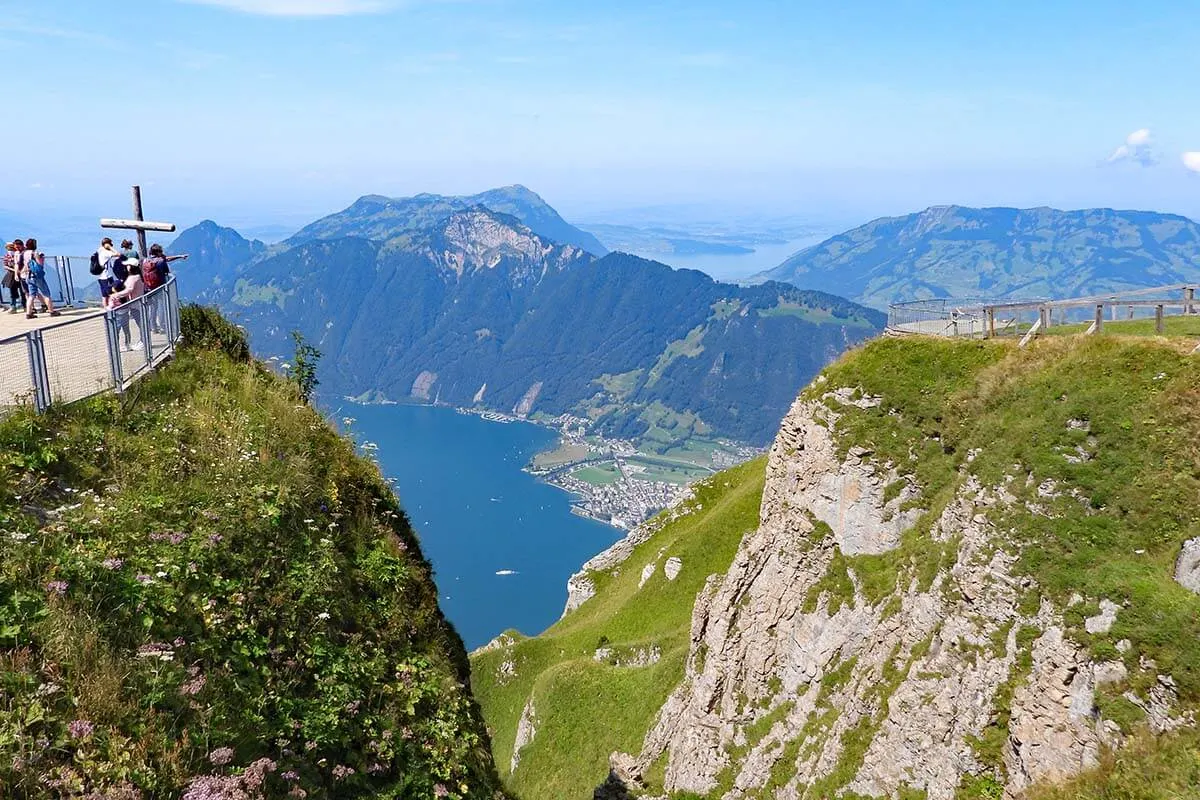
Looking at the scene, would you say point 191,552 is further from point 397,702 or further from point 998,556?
point 998,556

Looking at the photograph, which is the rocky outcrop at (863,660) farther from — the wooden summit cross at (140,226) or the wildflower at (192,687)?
the wooden summit cross at (140,226)

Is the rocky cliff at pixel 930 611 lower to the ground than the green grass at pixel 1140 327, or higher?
lower

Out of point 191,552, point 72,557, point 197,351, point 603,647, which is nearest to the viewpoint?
point 72,557

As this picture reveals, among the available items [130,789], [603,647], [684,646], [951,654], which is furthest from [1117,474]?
[603,647]

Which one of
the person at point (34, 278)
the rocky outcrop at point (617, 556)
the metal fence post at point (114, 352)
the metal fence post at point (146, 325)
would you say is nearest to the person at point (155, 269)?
the person at point (34, 278)

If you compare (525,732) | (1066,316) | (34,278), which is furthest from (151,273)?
(525,732)

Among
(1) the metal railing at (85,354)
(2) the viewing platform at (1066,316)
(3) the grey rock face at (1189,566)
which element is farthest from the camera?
(2) the viewing platform at (1066,316)

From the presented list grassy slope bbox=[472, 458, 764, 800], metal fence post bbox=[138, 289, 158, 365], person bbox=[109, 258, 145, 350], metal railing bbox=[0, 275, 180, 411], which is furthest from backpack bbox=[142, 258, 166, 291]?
grassy slope bbox=[472, 458, 764, 800]
